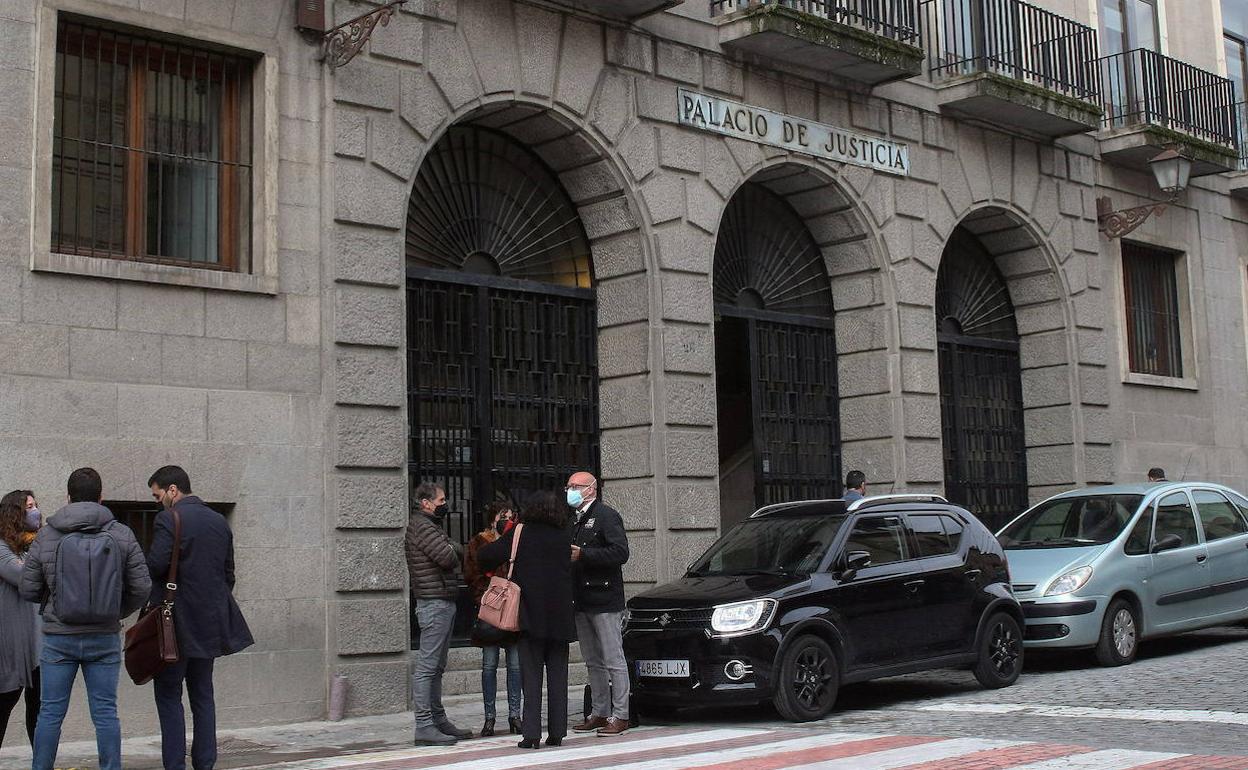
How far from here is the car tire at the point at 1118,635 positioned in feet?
43.4

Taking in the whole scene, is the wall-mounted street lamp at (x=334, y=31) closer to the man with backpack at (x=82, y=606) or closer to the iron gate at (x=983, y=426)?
the man with backpack at (x=82, y=606)

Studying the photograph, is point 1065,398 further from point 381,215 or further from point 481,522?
point 381,215

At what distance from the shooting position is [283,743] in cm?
1070

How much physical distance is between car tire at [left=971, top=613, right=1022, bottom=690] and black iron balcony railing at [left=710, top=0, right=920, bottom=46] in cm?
700

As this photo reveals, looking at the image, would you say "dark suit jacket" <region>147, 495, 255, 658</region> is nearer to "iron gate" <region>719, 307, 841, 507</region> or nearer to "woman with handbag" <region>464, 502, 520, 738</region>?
"woman with handbag" <region>464, 502, 520, 738</region>

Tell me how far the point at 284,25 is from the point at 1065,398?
37.7ft

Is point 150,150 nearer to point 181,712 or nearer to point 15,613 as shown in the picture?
point 15,613

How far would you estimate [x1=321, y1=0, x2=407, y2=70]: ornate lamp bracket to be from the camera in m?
12.2

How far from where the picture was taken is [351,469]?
12383mm

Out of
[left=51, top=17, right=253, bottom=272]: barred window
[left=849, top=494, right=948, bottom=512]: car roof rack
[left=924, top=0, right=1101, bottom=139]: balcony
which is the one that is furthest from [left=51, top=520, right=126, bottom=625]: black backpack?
[left=924, top=0, right=1101, bottom=139]: balcony

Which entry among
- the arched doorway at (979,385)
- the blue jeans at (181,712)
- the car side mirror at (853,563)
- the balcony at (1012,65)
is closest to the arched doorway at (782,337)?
the arched doorway at (979,385)

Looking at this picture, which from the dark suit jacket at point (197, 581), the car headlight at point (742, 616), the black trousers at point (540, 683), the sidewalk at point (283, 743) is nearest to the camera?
the dark suit jacket at point (197, 581)

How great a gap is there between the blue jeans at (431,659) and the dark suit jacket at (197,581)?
1.75 metres

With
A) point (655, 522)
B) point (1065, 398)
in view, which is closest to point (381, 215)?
point (655, 522)
